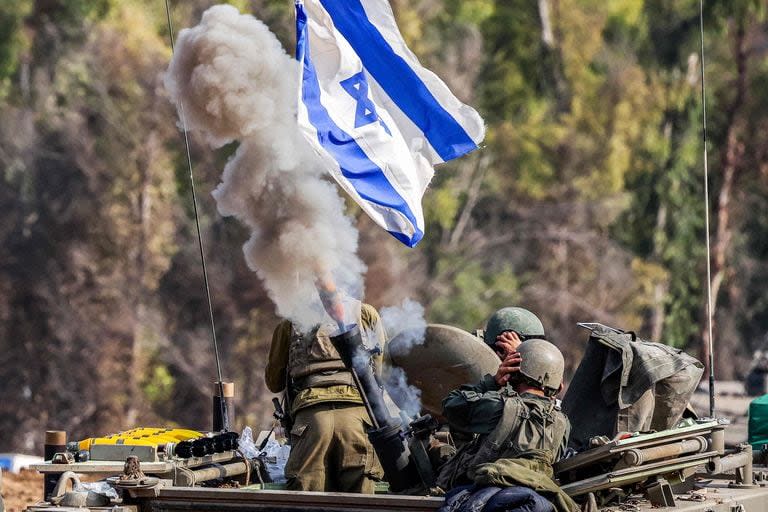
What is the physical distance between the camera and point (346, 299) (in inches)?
349

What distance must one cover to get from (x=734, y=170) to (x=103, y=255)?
1115 centimetres

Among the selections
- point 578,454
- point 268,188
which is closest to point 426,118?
point 268,188

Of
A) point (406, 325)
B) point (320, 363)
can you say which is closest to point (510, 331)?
point (406, 325)

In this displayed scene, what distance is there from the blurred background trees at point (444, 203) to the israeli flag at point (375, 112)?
16.6 m

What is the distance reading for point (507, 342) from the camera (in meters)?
8.66

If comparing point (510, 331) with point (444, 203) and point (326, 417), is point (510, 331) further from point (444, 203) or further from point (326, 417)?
point (444, 203)

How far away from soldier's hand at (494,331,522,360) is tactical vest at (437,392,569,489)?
770 millimetres

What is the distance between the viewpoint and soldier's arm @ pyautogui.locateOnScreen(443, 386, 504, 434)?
7.80 metres

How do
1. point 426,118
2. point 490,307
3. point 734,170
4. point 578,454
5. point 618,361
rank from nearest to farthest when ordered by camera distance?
1. point 578,454
2. point 618,361
3. point 426,118
4. point 490,307
5. point 734,170

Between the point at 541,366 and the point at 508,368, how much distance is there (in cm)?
15

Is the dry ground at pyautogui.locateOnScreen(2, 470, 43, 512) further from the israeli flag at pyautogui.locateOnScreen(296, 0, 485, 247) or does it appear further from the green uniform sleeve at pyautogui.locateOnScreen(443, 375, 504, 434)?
the green uniform sleeve at pyautogui.locateOnScreen(443, 375, 504, 434)

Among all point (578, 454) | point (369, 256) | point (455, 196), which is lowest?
point (578, 454)

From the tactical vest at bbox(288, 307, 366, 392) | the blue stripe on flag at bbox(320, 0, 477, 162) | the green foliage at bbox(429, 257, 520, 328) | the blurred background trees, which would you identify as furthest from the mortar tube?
the green foliage at bbox(429, 257, 520, 328)

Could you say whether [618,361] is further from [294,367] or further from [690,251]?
[690,251]
